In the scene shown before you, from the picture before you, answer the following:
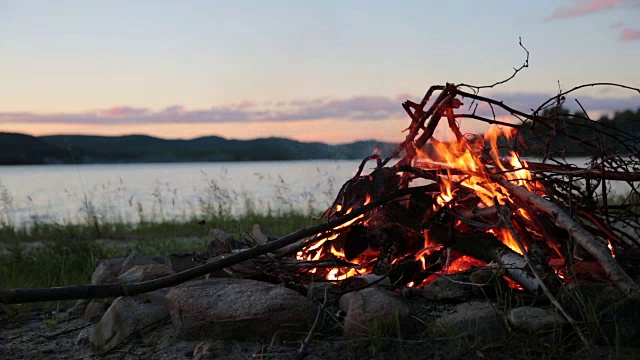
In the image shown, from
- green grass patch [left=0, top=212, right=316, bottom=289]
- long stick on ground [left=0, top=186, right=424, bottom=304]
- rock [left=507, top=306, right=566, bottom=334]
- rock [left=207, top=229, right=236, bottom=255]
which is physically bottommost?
green grass patch [left=0, top=212, right=316, bottom=289]

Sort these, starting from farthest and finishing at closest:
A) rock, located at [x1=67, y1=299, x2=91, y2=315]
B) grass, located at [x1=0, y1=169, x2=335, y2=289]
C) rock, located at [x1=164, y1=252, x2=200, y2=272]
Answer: grass, located at [x1=0, y1=169, x2=335, y2=289] → rock, located at [x1=67, y1=299, x2=91, y2=315] → rock, located at [x1=164, y1=252, x2=200, y2=272]

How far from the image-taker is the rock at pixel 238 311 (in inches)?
128

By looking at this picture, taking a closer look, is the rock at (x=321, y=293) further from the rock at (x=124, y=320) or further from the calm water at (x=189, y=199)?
the calm water at (x=189, y=199)

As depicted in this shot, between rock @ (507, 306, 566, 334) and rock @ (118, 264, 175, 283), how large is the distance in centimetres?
209

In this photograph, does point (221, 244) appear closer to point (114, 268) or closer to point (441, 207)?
point (114, 268)

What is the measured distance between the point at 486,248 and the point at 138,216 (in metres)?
8.18

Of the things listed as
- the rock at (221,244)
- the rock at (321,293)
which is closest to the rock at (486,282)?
the rock at (321,293)

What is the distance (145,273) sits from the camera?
12.9ft

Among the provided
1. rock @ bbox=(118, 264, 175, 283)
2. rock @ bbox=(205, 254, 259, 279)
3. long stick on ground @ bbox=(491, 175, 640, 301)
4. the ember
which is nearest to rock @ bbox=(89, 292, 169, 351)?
rock @ bbox=(118, 264, 175, 283)

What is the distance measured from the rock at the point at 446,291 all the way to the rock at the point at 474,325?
248 mm

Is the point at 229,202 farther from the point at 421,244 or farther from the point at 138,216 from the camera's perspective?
the point at 421,244

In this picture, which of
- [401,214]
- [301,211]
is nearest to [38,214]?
[301,211]

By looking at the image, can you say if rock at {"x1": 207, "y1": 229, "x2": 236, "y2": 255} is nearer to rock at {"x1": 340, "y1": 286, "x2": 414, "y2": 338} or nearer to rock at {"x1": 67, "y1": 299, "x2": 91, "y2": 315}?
rock at {"x1": 67, "y1": 299, "x2": 91, "y2": 315}

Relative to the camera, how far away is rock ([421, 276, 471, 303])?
3.52 m
